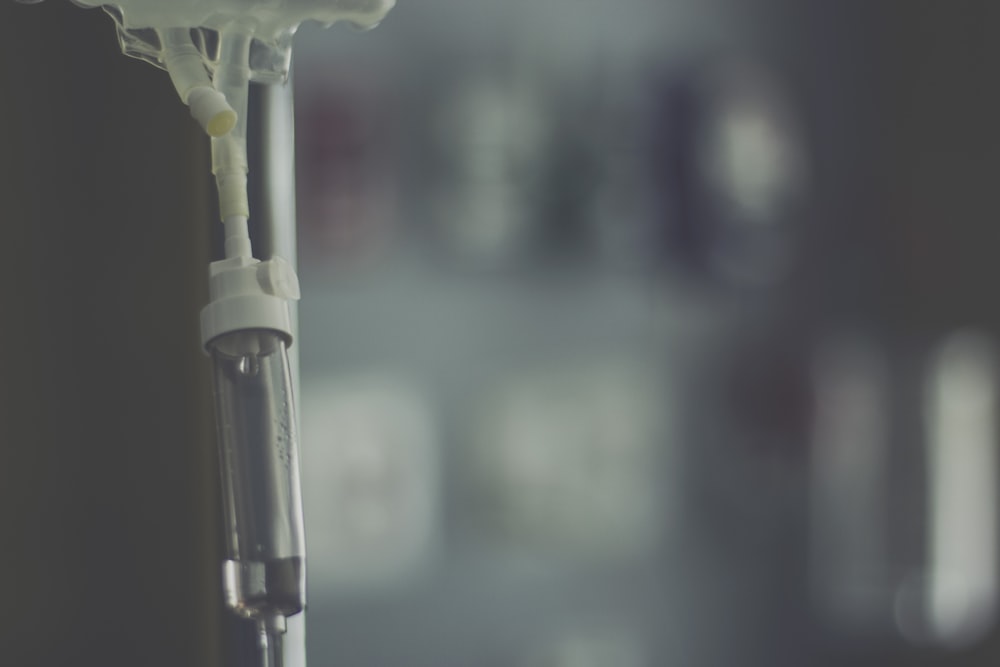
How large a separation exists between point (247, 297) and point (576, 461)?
1.29 metres

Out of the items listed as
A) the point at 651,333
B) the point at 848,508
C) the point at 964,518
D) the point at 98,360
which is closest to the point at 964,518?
the point at 964,518

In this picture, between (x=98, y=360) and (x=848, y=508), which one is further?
(x=848, y=508)

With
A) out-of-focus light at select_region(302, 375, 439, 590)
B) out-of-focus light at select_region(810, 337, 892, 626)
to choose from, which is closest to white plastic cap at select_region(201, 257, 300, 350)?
out-of-focus light at select_region(302, 375, 439, 590)

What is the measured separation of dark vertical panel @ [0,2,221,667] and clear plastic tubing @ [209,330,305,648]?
9 cm

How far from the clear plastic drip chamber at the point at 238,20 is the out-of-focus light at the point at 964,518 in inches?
63.4

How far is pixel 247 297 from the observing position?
1.07ft

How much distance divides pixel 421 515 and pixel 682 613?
492mm

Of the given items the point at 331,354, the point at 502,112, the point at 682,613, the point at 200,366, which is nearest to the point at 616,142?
the point at 502,112

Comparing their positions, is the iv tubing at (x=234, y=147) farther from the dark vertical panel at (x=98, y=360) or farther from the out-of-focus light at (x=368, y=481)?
the out-of-focus light at (x=368, y=481)

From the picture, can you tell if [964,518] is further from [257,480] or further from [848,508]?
[257,480]

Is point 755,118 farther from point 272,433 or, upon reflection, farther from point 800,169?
point 272,433

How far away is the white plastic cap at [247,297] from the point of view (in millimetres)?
327

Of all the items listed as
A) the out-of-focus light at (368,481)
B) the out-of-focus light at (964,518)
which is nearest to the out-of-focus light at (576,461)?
the out-of-focus light at (368,481)

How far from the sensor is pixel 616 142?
5.33ft
